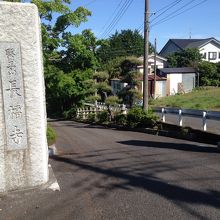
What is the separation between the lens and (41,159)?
6.14m

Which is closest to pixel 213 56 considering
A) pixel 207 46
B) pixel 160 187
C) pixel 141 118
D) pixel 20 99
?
pixel 207 46

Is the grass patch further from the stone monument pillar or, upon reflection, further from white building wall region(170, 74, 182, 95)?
the stone monument pillar

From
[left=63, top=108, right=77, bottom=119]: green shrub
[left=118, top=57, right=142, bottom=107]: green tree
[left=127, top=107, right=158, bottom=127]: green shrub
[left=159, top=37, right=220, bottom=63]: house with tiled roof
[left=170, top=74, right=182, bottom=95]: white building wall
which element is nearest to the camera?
[left=127, top=107, right=158, bottom=127]: green shrub

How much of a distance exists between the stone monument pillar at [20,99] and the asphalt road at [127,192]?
1.25ft

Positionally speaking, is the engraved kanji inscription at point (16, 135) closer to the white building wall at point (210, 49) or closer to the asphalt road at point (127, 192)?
the asphalt road at point (127, 192)

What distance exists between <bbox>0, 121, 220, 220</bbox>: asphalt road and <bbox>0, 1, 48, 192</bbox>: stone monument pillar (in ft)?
1.25

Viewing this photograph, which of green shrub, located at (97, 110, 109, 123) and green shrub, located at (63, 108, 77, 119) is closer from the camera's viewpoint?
green shrub, located at (97, 110, 109, 123)

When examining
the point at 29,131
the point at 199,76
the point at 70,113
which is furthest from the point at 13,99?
the point at 199,76

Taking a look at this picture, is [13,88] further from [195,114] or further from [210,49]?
[210,49]

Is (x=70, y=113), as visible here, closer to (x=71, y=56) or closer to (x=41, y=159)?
(x=71, y=56)

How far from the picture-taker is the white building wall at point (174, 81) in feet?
175

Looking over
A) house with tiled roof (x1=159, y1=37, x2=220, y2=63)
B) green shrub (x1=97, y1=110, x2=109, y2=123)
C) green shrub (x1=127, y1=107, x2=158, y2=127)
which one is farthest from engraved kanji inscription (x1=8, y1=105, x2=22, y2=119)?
house with tiled roof (x1=159, y1=37, x2=220, y2=63)

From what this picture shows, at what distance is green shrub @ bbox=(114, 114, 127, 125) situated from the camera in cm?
2367

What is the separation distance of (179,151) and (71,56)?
17049mm
